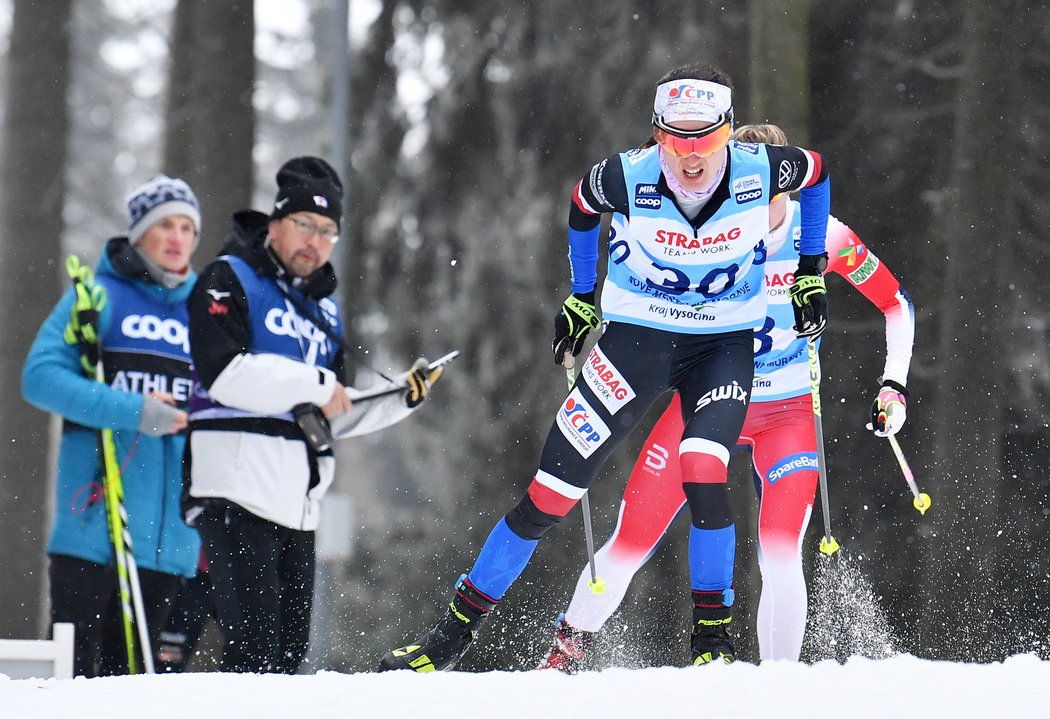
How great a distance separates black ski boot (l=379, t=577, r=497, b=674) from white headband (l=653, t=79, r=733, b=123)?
1653mm

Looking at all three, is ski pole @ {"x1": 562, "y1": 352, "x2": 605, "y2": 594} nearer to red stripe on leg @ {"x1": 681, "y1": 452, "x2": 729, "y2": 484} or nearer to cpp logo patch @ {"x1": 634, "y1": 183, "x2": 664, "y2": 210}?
red stripe on leg @ {"x1": 681, "y1": 452, "x2": 729, "y2": 484}

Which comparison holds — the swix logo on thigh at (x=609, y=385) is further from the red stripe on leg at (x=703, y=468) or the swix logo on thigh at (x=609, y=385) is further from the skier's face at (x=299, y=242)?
the skier's face at (x=299, y=242)

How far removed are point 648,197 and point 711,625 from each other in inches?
54.0

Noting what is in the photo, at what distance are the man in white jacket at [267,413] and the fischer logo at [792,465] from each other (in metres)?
1.56

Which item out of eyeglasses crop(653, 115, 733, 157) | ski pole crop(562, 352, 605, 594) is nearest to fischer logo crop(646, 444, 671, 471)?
ski pole crop(562, 352, 605, 594)

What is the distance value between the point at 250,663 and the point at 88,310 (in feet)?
5.03

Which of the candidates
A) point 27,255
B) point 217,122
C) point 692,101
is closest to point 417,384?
point 692,101

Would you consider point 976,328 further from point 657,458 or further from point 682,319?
point 682,319

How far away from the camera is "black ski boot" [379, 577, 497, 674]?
13.6ft

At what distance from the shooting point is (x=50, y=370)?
4906mm

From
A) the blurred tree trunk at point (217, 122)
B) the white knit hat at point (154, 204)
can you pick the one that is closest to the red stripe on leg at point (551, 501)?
the white knit hat at point (154, 204)

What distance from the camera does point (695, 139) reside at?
4.01 m

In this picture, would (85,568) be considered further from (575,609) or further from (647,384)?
(647,384)

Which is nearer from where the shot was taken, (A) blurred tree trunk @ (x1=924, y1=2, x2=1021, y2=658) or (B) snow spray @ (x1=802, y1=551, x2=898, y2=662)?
(B) snow spray @ (x1=802, y1=551, x2=898, y2=662)
